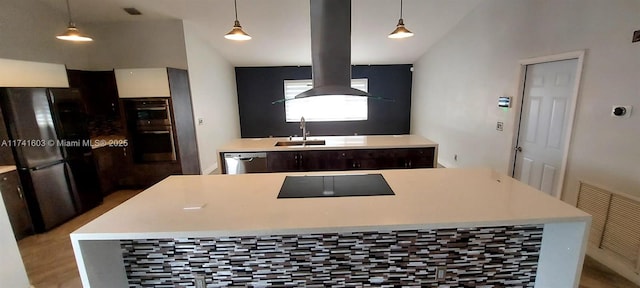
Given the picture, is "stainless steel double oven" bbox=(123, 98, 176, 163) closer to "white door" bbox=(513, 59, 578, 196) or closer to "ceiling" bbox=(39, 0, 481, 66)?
"ceiling" bbox=(39, 0, 481, 66)

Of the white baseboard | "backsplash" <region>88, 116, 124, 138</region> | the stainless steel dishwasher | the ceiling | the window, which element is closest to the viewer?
the stainless steel dishwasher

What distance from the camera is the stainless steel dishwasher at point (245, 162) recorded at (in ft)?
10.9

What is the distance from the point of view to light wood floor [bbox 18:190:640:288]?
6.49 feet

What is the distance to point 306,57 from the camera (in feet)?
18.4

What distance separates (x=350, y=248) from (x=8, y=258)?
92.5 inches

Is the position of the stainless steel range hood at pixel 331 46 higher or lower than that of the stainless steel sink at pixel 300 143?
higher

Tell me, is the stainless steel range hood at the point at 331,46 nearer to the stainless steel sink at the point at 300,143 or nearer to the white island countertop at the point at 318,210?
the white island countertop at the point at 318,210

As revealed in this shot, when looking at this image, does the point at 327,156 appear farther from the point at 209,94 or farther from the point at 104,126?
the point at 104,126

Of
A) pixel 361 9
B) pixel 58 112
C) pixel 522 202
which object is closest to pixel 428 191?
pixel 522 202

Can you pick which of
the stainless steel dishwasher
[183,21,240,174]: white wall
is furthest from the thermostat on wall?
[183,21,240,174]: white wall

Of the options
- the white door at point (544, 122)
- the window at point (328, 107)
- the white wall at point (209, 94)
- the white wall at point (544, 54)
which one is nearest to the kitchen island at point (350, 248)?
the white wall at point (544, 54)

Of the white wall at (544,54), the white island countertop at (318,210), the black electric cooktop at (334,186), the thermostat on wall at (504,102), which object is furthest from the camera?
the thermostat on wall at (504,102)

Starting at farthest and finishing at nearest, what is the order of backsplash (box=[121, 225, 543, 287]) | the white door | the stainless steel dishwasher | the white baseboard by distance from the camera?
1. the white baseboard
2. the stainless steel dishwasher
3. the white door
4. backsplash (box=[121, 225, 543, 287])

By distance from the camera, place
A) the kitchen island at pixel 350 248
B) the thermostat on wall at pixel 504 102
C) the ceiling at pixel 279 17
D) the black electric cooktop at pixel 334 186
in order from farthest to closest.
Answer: the ceiling at pixel 279 17 < the thermostat on wall at pixel 504 102 < the black electric cooktop at pixel 334 186 < the kitchen island at pixel 350 248
